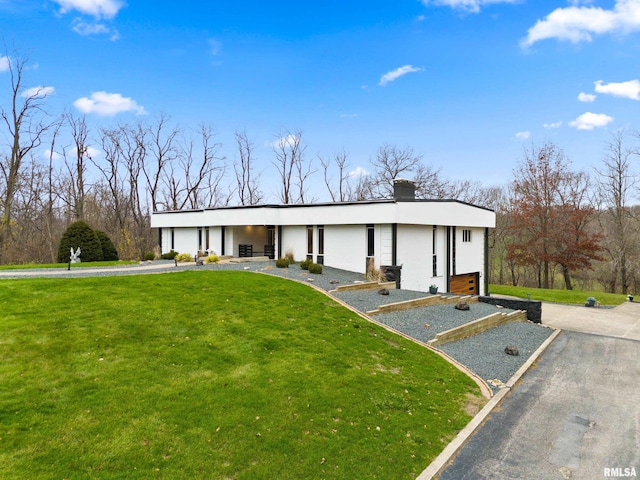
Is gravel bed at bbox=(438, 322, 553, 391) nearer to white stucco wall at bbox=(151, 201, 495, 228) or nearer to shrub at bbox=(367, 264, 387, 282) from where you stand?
shrub at bbox=(367, 264, 387, 282)

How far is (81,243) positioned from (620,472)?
1150 inches

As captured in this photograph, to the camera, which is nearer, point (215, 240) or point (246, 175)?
point (215, 240)

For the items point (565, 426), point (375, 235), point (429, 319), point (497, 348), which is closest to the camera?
point (565, 426)

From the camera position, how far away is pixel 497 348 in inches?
443

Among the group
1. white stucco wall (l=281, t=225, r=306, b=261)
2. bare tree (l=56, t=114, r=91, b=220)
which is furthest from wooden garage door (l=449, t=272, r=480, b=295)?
bare tree (l=56, t=114, r=91, b=220)

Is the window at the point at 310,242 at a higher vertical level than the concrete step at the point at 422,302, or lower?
higher

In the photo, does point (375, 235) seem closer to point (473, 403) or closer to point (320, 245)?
point (320, 245)

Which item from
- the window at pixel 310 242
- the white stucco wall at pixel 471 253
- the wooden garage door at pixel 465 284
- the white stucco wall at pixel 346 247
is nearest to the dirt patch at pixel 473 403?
the white stucco wall at pixel 346 247

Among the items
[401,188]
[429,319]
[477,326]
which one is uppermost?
[401,188]

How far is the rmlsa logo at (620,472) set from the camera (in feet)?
17.6

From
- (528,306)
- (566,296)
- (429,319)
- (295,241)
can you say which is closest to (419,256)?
(528,306)

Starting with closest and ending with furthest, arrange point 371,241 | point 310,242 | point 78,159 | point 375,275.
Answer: point 375,275
point 371,241
point 310,242
point 78,159

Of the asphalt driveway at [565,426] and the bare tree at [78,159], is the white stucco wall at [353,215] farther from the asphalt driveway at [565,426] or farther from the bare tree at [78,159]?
the bare tree at [78,159]

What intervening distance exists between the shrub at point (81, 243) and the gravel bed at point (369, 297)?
1991 cm
